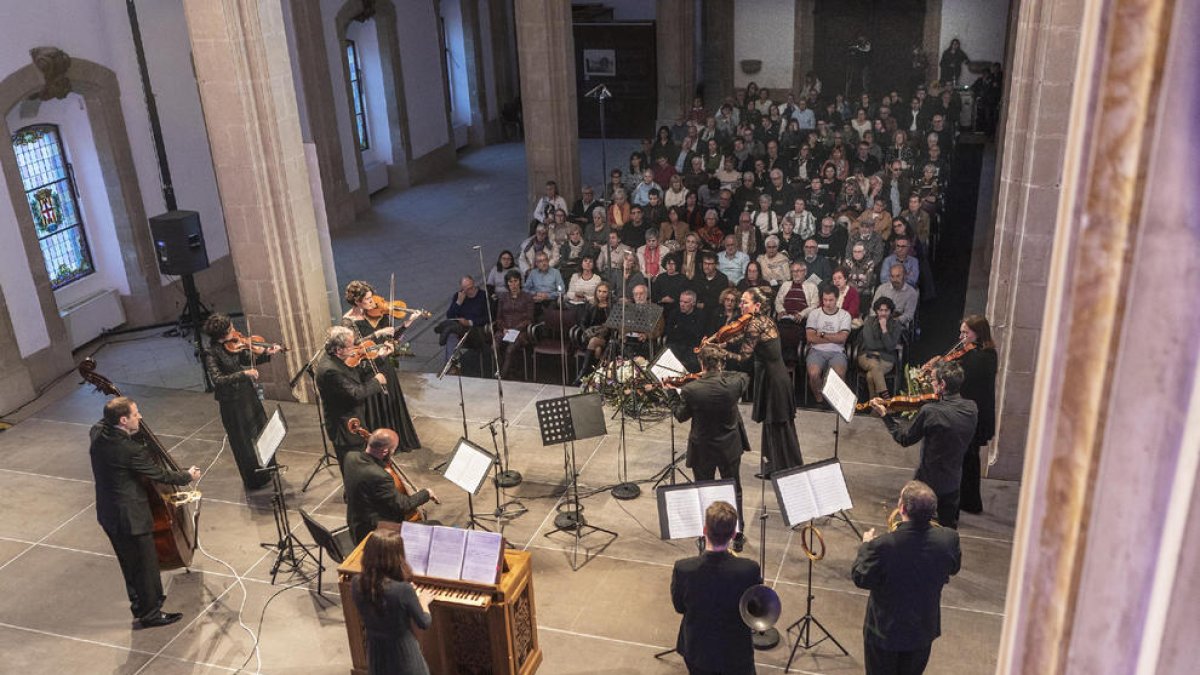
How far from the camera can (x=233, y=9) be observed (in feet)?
28.3

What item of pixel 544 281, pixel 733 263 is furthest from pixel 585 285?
pixel 733 263

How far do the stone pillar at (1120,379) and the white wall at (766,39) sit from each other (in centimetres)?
2429

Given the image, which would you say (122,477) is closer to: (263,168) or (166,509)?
(166,509)

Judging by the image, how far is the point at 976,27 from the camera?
73.5 ft

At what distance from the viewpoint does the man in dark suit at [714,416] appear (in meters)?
6.70

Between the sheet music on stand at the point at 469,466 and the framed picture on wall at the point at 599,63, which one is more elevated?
the framed picture on wall at the point at 599,63

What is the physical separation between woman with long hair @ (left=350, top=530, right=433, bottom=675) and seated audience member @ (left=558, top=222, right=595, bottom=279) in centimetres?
691

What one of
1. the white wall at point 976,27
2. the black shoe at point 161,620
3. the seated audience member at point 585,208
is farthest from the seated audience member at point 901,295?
the white wall at point 976,27

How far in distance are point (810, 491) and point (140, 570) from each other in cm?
410

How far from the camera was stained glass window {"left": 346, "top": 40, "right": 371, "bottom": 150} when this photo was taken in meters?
18.5

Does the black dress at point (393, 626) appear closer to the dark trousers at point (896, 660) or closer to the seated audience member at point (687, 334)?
the dark trousers at point (896, 660)

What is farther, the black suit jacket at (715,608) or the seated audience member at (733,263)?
the seated audience member at (733,263)

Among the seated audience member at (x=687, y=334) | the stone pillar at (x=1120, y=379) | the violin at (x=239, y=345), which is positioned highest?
the stone pillar at (x=1120, y=379)

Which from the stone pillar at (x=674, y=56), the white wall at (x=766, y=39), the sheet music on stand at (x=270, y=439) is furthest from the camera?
the white wall at (x=766, y=39)
